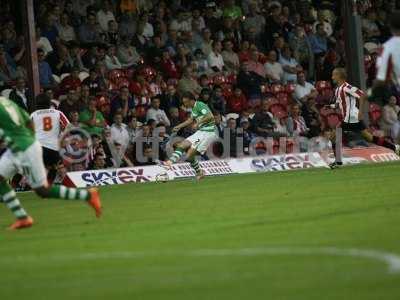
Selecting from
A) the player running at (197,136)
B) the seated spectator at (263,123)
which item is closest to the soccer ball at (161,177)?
the player running at (197,136)

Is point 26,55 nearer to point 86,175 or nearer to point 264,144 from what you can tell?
point 86,175

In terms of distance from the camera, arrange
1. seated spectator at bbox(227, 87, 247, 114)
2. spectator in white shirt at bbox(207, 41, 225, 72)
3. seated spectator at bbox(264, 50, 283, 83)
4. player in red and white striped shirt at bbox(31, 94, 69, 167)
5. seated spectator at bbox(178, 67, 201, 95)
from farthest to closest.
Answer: seated spectator at bbox(264, 50, 283, 83)
spectator in white shirt at bbox(207, 41, 225, 72)
seated spectator at bbox(227, 87, 247, 114)
seated spectator at bbox(178, 67, 201, 95)
player in red and white striped shirt at bbox(31, 94, 69, 167)

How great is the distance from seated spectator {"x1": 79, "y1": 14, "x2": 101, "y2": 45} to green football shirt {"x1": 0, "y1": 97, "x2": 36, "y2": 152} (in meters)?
13.1

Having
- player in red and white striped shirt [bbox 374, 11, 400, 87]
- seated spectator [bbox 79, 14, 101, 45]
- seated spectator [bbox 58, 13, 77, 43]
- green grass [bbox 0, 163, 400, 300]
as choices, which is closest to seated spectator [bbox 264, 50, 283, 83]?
seated spectator [bbox 79, 14, 101, 45]

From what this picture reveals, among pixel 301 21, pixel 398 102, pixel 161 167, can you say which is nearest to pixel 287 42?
pixel 301 21

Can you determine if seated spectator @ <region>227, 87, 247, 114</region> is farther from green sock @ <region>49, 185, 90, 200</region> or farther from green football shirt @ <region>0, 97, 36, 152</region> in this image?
green football shirt @ <region>0, 97, 36, 152</region>

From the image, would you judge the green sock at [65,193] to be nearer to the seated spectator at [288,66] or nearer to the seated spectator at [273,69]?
the seated spectator at [273,69]

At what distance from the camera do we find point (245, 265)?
920 cm

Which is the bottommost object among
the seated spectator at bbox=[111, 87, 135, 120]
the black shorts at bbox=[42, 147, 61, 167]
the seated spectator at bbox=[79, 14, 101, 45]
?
the black shorts at bbox=[42, 147, 61, 167]

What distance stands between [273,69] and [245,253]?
65.0ft

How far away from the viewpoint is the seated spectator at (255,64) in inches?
1138

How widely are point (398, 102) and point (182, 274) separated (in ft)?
73.6

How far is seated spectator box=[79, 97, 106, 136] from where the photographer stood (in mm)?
24141

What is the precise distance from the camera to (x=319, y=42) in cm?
3122
